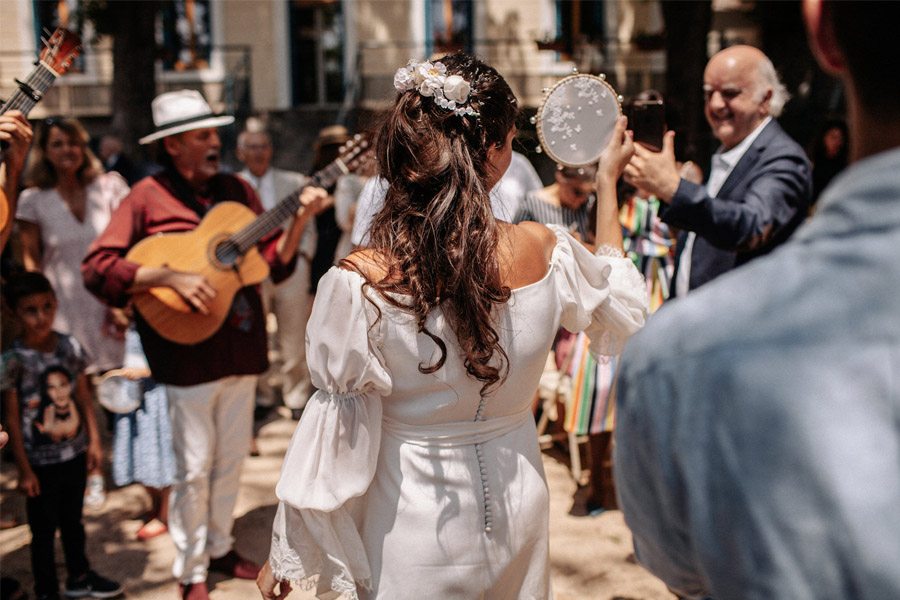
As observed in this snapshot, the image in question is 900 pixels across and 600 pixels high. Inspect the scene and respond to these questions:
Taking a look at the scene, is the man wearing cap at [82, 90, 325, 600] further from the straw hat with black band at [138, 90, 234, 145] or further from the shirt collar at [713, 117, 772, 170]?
the shirt collar at [713, 117, 772, 170]

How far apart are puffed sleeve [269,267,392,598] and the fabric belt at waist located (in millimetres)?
58

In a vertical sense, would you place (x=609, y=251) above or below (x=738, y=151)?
below

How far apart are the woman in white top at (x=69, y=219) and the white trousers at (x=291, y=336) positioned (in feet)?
4.30

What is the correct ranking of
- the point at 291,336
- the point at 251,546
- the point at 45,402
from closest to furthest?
the point at 45,402 < the point at 251,546 < the point at 291,336

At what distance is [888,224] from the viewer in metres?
0.73

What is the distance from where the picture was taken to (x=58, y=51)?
2.91 meters

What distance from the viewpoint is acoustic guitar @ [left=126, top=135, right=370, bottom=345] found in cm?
348

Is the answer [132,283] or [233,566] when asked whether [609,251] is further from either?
[233,566]

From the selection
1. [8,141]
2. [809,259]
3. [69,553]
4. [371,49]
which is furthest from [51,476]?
[371,49]

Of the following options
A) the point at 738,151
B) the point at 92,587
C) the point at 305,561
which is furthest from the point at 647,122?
the point at 92,587

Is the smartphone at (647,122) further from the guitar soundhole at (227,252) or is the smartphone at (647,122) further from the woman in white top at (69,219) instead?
the woman in white top at (69,219)

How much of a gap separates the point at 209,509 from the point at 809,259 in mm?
3393

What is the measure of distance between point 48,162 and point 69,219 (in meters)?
0.35

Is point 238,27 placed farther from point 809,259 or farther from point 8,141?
point 809,259
